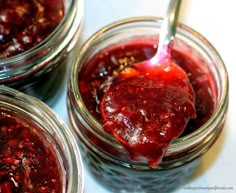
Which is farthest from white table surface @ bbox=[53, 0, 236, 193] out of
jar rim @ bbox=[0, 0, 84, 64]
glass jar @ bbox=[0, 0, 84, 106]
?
jar rim @ bbox=[0, 0, 84, 64]

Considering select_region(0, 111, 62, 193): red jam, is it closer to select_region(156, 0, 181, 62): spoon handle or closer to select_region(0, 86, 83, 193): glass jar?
select_region(0, 86, 83, 193): glass jar

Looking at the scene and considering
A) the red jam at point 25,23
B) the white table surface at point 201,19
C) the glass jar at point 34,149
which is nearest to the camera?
the glass jar at point 34,149

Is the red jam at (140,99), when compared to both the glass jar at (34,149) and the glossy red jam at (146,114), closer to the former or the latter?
the glossy red jam at (146,114)

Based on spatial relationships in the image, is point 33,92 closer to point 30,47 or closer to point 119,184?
point 30,47

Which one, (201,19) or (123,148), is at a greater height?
(201,19)

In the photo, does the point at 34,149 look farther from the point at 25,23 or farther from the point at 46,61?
the point at 25,23

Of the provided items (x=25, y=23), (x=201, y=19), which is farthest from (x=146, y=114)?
(x=201, y=19)

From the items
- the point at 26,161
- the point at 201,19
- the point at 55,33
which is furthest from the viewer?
the point at 201,19

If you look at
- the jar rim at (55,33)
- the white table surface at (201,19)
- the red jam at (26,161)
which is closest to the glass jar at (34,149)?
the red jam at (26,161)
